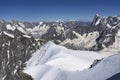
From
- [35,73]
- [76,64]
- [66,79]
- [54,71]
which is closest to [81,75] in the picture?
[66,79]

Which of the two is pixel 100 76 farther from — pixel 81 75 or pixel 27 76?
pixel 27 76

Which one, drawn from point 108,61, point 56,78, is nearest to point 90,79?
point 108,61

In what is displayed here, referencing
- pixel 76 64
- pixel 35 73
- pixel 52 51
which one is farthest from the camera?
pixel 52 51

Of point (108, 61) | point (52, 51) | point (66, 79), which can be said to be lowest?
point (52, 51)

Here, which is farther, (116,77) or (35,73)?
(35,73)

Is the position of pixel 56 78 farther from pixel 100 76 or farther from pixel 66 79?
pixel 100 76

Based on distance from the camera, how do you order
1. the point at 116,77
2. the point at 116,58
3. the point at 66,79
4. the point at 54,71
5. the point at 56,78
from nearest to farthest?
the point at 116,77 → the point at 116,58 → the point at 66,79 → the point at 56,78 → the point at 54,71

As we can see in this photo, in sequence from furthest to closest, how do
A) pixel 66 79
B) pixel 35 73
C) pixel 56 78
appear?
pixel 35 73, pixel 56 78, pixel 66 79

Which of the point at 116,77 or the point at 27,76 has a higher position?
the point at 116,77

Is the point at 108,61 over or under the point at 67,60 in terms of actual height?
over
